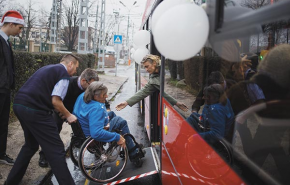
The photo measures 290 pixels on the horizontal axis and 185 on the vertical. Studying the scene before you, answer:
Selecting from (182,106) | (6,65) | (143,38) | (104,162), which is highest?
(143,38)

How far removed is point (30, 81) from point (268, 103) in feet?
8.05

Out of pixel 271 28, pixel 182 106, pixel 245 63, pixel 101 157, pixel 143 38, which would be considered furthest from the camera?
pixel 143 38

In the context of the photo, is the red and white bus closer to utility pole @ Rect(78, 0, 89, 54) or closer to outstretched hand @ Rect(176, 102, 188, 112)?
outstretched hand @ Rect(176, 102, 188, 112)

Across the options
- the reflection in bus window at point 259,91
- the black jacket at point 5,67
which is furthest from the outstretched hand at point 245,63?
the black jacket at point 5,67

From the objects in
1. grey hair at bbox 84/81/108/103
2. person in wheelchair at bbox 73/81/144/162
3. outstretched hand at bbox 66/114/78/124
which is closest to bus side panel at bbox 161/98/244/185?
person in wheelchair at bbox 73/81/144/162

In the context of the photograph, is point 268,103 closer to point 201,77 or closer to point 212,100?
point 212,100

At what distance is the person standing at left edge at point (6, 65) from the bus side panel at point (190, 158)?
2.37m

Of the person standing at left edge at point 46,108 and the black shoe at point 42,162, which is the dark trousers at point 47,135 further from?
the black shoe at point 42,162

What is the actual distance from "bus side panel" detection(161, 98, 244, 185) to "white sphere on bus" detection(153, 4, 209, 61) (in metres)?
0.61

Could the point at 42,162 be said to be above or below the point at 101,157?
below

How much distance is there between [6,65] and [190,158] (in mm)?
2974

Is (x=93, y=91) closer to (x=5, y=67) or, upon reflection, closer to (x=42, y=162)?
(x=5, y=67)

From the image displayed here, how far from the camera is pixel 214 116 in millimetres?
1435

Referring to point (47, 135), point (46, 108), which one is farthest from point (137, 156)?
point (46, 108)
